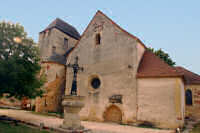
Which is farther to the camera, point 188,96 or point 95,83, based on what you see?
point 188,96

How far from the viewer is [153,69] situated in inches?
562

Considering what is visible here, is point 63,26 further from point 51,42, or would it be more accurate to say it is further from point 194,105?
point 194,105

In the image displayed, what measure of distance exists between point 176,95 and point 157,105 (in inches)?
63.8

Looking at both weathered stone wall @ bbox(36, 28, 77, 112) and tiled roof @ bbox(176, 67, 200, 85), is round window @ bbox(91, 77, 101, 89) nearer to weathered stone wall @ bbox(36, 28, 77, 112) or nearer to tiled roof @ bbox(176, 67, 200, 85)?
weathered stone wall @ bbox(36, 28, 77, 112)

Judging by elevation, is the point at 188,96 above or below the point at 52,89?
below

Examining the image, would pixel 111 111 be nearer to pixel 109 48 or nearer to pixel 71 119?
pixel 109 48

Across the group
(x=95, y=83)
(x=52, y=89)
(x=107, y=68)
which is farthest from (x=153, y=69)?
(x=52, y=89)

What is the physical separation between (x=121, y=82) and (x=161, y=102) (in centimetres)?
372

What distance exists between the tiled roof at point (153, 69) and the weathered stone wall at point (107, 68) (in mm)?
712

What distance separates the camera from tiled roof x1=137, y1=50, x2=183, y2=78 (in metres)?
13.2

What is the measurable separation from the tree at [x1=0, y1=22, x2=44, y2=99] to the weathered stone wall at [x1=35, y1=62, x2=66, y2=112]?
7.26 metres

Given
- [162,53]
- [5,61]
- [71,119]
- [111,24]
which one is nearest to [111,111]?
[71,119]

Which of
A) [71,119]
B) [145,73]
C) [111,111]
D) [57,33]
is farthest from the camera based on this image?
[57,33]

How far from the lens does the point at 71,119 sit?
27.9ft
